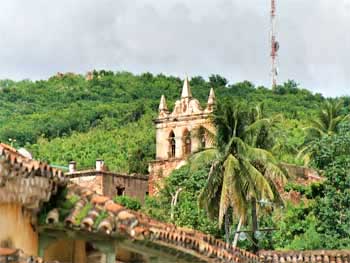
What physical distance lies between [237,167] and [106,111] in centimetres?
4451

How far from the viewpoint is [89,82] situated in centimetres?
8500

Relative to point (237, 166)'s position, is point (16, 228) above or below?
below

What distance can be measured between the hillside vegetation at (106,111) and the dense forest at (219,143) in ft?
0.26

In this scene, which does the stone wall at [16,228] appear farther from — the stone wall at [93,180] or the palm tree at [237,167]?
the stone wall at [93,180]

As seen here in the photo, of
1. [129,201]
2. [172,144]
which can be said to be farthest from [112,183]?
[172,144]

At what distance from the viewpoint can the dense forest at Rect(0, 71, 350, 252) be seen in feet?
121

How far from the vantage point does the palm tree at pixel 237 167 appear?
1236 inches

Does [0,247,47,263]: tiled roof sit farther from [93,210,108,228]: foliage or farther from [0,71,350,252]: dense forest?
[0,71,350,252]: dense forest

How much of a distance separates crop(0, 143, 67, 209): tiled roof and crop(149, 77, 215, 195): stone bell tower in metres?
42.6

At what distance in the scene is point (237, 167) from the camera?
31.4 meters

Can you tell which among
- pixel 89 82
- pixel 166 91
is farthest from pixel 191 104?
pixel 89 82

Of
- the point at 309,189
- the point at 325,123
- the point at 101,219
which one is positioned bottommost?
the point at 101,219

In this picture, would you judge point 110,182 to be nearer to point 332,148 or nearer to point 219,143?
point 332,148

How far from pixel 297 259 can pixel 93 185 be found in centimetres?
2789
